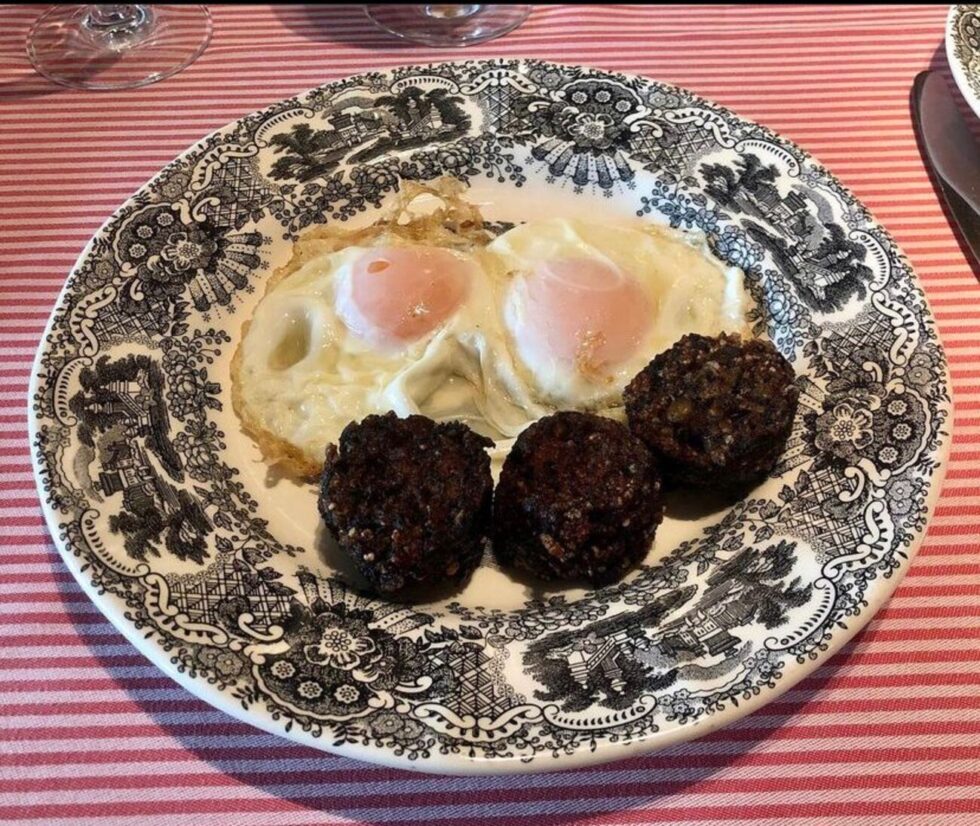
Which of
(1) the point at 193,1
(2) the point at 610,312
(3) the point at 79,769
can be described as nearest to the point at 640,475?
(2) the point at 610,312

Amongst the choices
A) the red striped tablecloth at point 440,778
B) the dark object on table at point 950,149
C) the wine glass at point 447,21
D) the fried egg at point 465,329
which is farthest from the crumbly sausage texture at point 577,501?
the wine glass at point 447,21

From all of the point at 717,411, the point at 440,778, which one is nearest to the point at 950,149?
the point at 717,411

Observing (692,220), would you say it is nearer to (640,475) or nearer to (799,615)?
(640,475)

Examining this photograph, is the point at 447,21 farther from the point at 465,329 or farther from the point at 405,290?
the point at 465,329

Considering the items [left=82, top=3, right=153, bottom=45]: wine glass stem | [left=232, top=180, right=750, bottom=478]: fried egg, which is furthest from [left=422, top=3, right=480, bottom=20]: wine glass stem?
[left=232, top=180, right=750, bottom=478]: fried egg

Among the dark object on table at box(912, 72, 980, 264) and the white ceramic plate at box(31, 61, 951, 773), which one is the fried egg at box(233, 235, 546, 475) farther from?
the dark object on table at box(912, 72, 980, 264)
